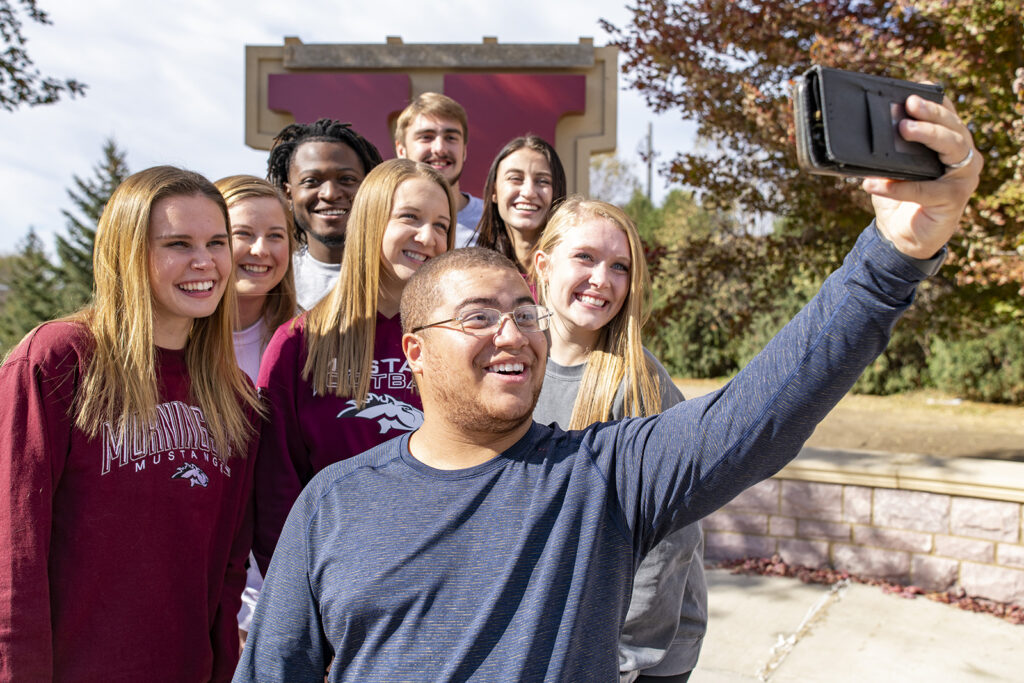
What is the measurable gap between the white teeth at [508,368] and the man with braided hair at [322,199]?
5.65ft

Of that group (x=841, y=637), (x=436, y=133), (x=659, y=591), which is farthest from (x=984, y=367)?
(x=659, y=591)

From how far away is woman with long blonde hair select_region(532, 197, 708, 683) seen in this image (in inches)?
72.4

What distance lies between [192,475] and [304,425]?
1.06ft

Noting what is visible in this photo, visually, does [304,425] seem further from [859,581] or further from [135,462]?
[859,581]

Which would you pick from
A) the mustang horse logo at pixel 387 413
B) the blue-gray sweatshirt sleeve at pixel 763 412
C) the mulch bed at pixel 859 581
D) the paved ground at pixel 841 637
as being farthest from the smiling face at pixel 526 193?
the mulch bed at pixel 859 581

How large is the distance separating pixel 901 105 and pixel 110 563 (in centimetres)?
173

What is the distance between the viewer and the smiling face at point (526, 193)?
9.46 ft

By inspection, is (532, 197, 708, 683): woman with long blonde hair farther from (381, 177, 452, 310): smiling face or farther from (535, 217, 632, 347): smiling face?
(381, 177, 452, 310): smiling face

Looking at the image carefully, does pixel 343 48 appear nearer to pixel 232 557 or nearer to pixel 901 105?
pixel 232 557

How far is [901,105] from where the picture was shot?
1.03 meters

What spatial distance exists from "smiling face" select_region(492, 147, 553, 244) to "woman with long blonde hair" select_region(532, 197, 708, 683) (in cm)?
64

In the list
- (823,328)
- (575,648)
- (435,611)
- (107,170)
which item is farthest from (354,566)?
(107,170)

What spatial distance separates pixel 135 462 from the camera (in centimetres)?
176

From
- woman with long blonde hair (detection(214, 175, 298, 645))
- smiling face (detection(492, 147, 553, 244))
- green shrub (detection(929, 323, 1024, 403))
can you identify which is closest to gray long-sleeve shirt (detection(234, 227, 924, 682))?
woman with long blonde hair (detection(214, 175, 298, 645))
